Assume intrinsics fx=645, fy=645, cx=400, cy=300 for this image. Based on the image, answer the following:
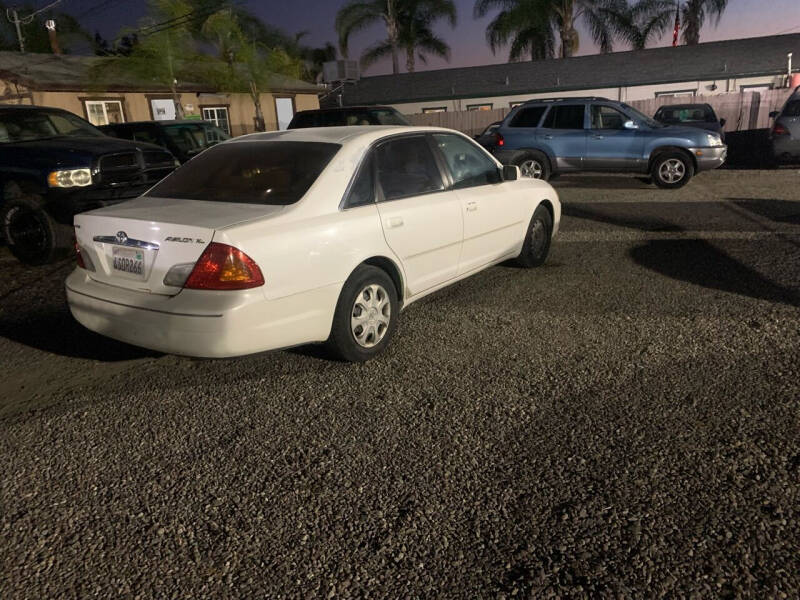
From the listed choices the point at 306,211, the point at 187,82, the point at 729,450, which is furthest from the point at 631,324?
the point at 187,82

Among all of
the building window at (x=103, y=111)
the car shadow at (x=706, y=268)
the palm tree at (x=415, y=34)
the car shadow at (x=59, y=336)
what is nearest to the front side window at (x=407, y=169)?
the car shadow at (x=59, y=336)

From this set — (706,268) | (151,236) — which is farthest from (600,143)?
(151,236)

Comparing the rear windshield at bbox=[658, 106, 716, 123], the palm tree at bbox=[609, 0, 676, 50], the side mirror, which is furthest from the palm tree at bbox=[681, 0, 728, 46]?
the side mirror

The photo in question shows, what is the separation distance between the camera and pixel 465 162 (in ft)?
18.0

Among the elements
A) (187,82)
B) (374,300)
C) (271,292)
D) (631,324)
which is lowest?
(631,324)

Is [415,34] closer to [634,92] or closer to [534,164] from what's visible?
[634,92]

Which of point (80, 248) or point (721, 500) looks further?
point (80, 248)

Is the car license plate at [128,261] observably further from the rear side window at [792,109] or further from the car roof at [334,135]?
the rear side window at [792,109]

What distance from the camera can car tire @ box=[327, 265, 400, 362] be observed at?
162 inches

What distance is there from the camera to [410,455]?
10.7 ft

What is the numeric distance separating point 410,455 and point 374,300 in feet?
4.57

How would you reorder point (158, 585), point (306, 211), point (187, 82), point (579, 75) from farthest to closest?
point (579, 75) → point (187, 82) → point (306, 211) → point (158, 585)

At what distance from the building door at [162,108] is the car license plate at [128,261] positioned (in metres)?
24.2

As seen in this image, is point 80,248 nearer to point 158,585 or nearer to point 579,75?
point 158,585
